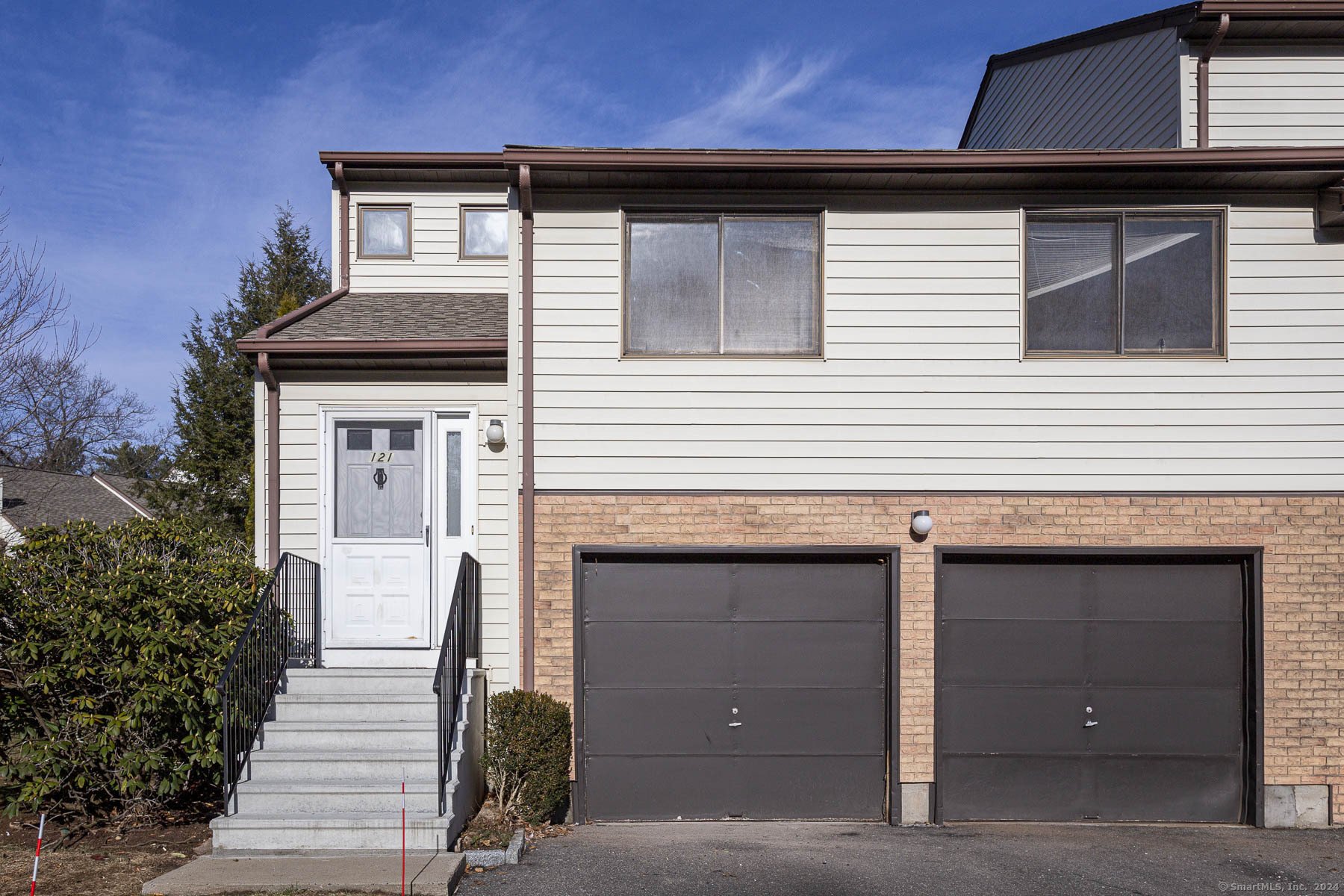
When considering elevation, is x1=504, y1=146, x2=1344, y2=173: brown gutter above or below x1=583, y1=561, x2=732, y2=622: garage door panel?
above

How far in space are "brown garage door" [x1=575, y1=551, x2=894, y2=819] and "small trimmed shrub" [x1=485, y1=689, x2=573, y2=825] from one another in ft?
1.25

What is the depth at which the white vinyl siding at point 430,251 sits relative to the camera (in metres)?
10.7

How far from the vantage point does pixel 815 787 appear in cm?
728

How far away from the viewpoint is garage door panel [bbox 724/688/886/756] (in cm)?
729

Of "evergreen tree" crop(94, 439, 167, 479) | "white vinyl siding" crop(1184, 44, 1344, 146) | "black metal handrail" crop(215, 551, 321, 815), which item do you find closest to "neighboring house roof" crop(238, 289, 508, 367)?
"black metal handrail" crop(215, 551, 321, 815)

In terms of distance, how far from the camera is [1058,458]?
7.23 m

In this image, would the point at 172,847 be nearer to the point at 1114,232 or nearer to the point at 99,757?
Result: the point at 99,757

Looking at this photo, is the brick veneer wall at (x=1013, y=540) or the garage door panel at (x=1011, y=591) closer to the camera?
the brick veneer wall at (x=1013, y=540)

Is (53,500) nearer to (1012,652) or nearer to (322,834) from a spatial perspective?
(322,834)

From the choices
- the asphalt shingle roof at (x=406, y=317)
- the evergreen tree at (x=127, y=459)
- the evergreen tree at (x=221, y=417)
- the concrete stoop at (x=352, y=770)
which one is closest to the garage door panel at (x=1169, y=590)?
the concrete stoop at (x=352, y=770)

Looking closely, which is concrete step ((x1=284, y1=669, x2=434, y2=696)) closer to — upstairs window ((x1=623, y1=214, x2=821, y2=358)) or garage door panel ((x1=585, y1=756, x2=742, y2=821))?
garage door panel ((x1=585, y1=756, x2=742, y2=821))

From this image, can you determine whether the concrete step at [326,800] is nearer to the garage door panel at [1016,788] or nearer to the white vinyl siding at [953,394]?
the white vinyl siding at [953,394]

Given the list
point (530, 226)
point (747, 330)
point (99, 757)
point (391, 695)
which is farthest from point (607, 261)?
point (99, 757)

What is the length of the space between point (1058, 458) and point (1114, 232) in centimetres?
209
